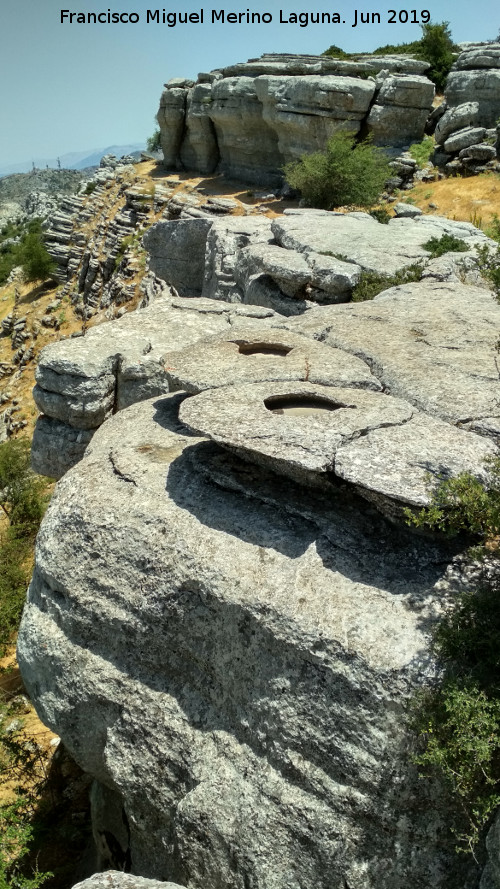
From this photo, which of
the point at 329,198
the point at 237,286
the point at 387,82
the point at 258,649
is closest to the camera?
the point at 258,649

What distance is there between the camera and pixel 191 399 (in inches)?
233

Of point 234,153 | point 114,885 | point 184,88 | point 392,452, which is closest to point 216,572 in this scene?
point 392,452

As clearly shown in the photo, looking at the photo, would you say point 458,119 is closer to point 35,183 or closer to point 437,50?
point 437,50

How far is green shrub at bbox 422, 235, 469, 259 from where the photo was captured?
13297mm

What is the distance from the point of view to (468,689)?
160 inches

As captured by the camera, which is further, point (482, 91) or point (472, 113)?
point (482, 91)

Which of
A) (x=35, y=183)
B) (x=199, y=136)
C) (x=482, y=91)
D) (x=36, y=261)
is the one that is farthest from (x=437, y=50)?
(x=35, y=183)

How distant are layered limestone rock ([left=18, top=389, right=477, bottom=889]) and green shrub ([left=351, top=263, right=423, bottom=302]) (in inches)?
254

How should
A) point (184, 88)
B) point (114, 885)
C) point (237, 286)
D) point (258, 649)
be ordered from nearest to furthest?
point (114, 885) → point (258, 649) → point (237, 286) → point (184, 88)

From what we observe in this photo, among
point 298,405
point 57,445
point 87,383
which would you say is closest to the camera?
point 298,405

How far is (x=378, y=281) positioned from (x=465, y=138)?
20544mm

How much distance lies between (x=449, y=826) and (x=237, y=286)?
1203cm

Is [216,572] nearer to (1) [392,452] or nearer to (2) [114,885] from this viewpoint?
(1) [392,452]

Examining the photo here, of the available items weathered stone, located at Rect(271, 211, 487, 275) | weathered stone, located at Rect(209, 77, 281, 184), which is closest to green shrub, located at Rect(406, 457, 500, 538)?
weathered stone, located at Rect(271, 211, 487, 275)
